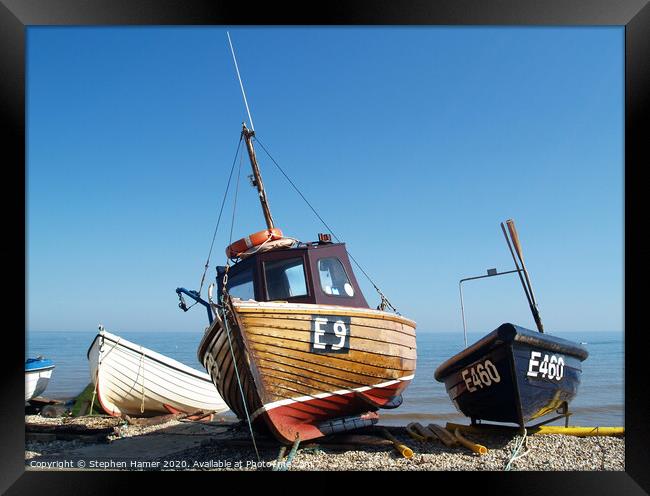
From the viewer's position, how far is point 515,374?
593 cm

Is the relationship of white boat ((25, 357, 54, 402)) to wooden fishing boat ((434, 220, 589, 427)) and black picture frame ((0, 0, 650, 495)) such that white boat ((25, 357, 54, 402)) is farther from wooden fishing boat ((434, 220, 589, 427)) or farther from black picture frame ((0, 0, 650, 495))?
wooden fishing boat ((434, 220, 589, 427))

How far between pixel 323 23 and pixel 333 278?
11.3ft

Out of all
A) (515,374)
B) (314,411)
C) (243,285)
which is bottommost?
(314,411)

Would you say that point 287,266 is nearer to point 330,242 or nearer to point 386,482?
point 330,242

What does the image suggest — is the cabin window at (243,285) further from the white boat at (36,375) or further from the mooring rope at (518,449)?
the white boat at (36,375)

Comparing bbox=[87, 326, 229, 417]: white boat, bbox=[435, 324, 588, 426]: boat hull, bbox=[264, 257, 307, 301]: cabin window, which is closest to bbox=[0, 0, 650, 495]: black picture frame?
bbox=[435, 324, 588, 426]: boat hull

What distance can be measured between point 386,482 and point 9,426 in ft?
11.1

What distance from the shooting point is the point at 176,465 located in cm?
582

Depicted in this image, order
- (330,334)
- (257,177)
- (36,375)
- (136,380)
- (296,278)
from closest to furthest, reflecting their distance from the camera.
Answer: (330,334) → (296,278) → (257,177) → (136,380) → (36,375)

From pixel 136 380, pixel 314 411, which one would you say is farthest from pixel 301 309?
pixel 136 380

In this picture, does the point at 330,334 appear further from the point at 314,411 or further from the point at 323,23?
the point at 323,23

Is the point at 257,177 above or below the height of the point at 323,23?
below

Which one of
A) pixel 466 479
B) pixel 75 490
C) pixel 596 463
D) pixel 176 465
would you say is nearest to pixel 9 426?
pixel 75 490

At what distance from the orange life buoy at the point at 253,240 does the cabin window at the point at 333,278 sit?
2.40ft
